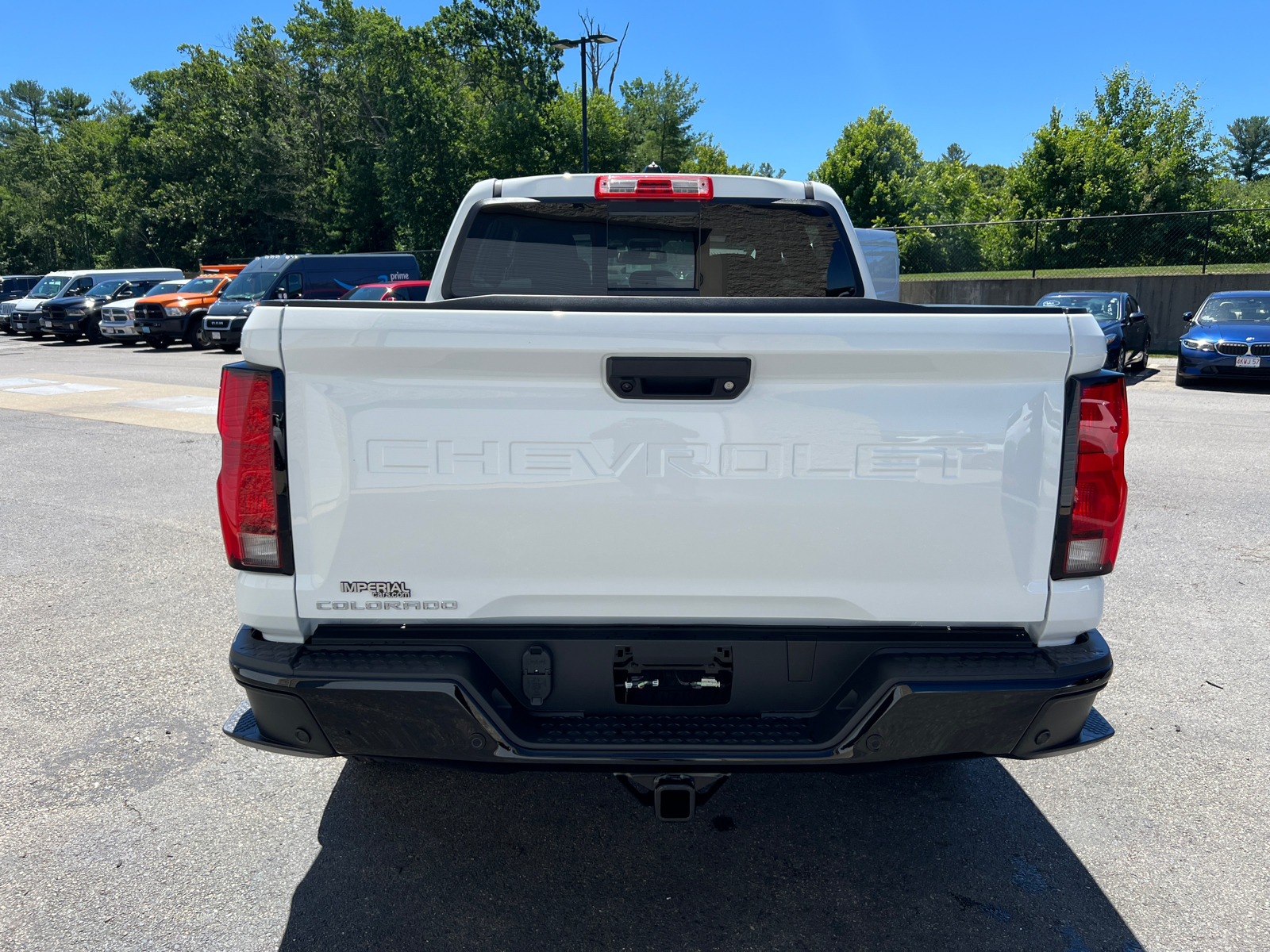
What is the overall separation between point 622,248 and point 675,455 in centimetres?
210

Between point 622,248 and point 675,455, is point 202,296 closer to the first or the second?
point 622,248

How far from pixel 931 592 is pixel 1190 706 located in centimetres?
248

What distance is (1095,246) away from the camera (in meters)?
25.2

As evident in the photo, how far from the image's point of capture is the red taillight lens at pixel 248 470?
228 cm

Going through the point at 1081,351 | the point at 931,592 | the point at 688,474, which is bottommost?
the point at 931,592

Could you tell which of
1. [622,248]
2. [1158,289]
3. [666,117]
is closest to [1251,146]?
[666,117]

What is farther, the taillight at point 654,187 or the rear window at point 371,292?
the rear window at point 371,292

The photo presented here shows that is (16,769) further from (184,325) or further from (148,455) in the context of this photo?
(184,325)

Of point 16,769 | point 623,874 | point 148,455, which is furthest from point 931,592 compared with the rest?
point 148,455

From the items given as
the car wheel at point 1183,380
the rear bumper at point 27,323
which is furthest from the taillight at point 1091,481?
the rear bumper at point 27,323

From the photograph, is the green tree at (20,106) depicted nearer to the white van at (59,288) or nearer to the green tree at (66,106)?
the green tree at (66,106)

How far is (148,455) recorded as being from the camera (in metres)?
10.0

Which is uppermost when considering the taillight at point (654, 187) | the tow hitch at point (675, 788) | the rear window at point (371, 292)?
the taillight at point (654, 187)

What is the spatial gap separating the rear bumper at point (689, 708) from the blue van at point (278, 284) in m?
21.3
